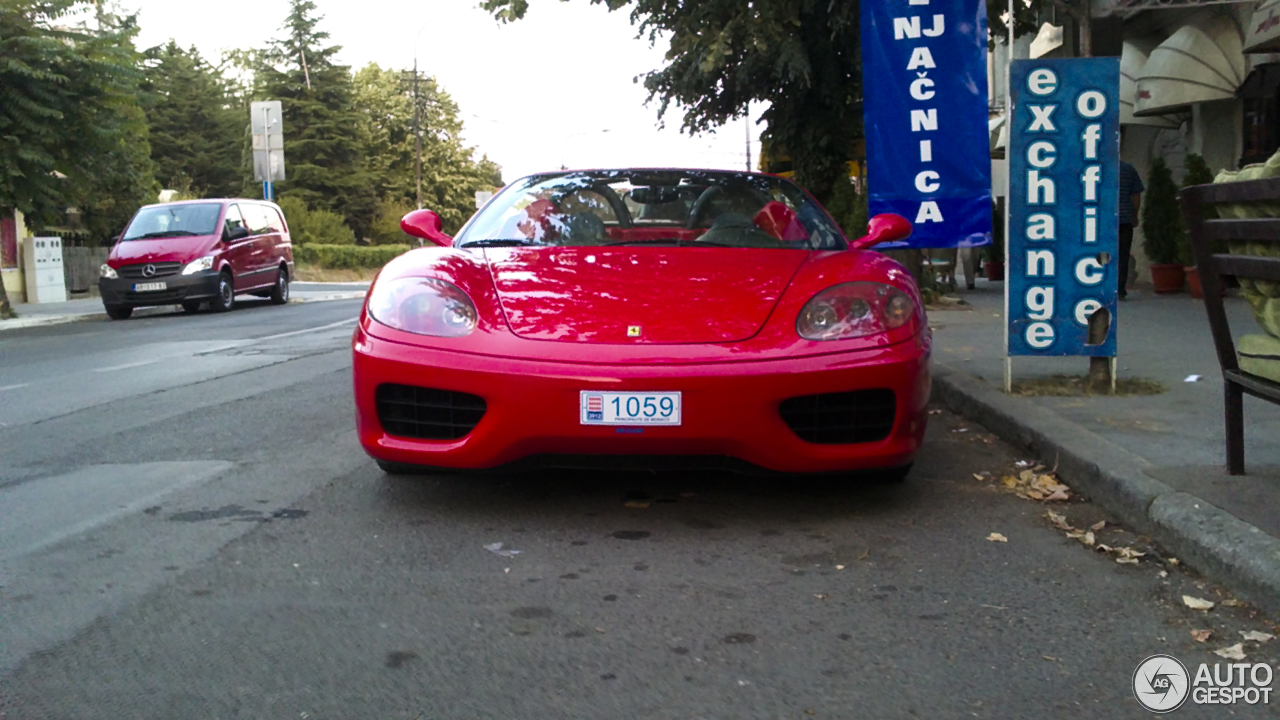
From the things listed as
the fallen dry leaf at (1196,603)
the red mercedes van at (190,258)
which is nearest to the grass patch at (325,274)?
the red mercedes van at (190,258)

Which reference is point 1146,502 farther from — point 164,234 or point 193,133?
point 193,133

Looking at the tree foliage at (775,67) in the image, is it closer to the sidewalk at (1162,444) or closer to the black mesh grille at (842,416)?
the sidewalk at (1162,444)

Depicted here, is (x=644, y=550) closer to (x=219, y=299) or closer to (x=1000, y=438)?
(x=1000, y=438)

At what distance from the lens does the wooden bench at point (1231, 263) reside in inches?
144

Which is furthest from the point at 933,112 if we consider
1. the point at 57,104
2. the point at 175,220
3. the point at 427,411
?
the point at 175,220

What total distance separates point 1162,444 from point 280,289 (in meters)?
18.5

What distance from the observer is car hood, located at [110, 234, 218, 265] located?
17.9 m

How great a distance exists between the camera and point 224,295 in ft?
61.2

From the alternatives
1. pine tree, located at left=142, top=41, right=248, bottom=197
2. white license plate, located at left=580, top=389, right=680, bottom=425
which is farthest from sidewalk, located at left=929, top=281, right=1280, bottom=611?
pine tree, located at left=142, top=41, right=248, bottom=197

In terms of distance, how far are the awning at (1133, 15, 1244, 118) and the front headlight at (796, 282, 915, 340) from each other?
481 inches

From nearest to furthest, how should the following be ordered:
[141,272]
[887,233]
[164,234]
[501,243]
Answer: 1. [501,243]
2. [887,233]
3. [141,272]
4. [164,234]

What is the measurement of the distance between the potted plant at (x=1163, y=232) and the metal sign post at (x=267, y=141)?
18.1 m

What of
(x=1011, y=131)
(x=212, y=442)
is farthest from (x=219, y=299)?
(x=1011, y=131)

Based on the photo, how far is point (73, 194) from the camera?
1836cm
